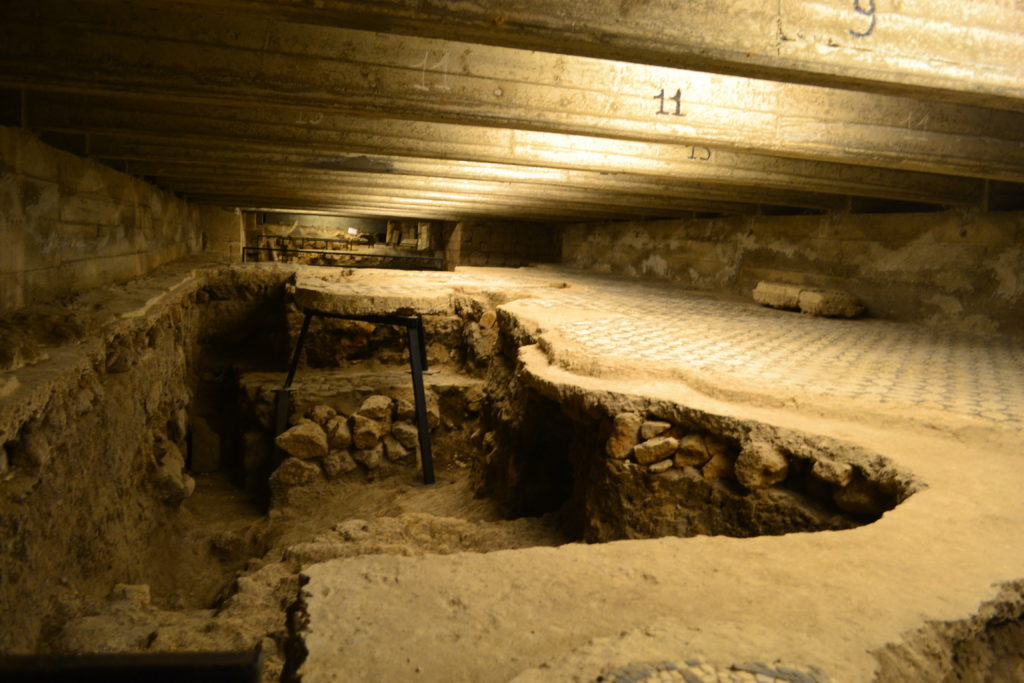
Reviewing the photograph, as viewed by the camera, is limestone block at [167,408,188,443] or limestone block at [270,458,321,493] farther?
limestone block at [270,458,321,493]

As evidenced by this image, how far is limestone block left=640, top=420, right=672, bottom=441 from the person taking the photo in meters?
3.90

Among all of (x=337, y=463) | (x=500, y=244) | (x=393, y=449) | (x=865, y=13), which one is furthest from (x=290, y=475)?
(x=500, y=244)

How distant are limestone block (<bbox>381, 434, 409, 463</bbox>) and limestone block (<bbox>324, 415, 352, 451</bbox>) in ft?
1.33

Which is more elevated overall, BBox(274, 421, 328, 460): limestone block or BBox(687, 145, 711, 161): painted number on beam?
BBox(687, 145, 711, 161): painted number on beam

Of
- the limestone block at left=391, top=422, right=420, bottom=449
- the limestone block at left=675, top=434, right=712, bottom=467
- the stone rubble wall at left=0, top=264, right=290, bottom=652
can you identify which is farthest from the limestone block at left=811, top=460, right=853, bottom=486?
the limestone block at left=391, top=422, right=420, bottom=449

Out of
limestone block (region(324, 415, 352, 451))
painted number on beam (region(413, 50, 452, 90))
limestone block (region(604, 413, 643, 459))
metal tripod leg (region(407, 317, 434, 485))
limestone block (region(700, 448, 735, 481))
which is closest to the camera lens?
limestone block (region(700, 448, 735, 481))

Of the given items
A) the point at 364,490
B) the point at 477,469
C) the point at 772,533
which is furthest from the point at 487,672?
the point at 364,490

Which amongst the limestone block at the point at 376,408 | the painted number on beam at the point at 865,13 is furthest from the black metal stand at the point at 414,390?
the painted number on beam at the point at 865,13

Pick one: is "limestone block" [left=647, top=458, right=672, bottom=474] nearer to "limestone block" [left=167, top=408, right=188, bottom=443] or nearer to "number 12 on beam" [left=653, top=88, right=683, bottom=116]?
"number 12 on beam" [left=653, top=88, right=683, bottom=116]

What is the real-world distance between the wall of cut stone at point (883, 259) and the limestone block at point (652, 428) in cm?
526

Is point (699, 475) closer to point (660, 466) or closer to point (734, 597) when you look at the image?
point (660, 466)

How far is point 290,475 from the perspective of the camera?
719 centimetres

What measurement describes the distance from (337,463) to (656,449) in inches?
179

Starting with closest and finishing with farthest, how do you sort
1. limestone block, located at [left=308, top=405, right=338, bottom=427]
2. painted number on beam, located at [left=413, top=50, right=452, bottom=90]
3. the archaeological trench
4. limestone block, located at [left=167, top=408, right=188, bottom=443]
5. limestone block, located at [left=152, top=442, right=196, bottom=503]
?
the archaeological trench < painted number on beam, located at [left=413, top=50, right=452, bottom=90] < limestone block, located at [left=152, top=442, right=196, bottom=503] < limestone block, located at [left=167, top=408, right=188, bottom=443] < limestone block, located at [left=308, top=405, right=338, bottom=427]
